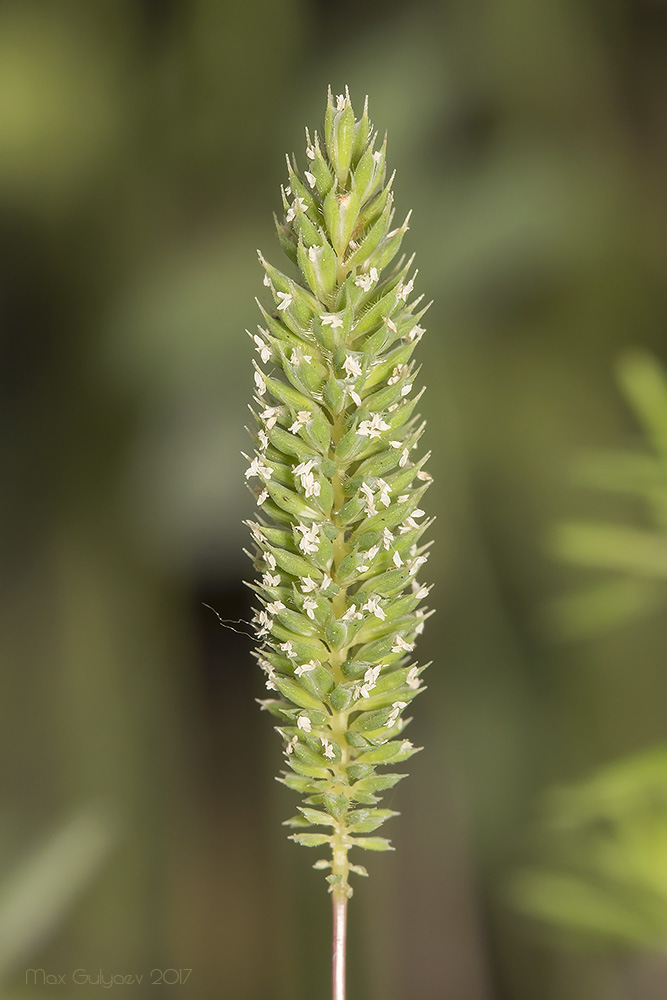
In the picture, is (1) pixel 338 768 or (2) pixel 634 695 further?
(2) pixel 634 695

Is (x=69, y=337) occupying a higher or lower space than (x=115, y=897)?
higher

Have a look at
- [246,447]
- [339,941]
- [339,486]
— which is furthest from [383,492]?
[246,447]

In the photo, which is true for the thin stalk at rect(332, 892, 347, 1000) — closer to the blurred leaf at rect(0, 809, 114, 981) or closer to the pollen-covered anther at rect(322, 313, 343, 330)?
the pollen-covered anther at rect(322, 313, 343, 330)

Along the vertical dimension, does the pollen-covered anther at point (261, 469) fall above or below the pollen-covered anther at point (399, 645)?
above

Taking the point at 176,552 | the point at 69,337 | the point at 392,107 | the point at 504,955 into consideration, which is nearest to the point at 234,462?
the point at 176,552

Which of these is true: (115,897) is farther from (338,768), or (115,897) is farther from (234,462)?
(338,768)

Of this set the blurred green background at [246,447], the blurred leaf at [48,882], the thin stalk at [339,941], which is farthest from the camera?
the blurred green background at [246,447]

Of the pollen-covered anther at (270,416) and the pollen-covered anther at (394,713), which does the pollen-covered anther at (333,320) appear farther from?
the pollen-covered anther at (394,713)

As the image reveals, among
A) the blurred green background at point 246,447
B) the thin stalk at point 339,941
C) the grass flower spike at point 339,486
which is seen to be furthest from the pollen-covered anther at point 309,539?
the blurred green background at point 246,447
